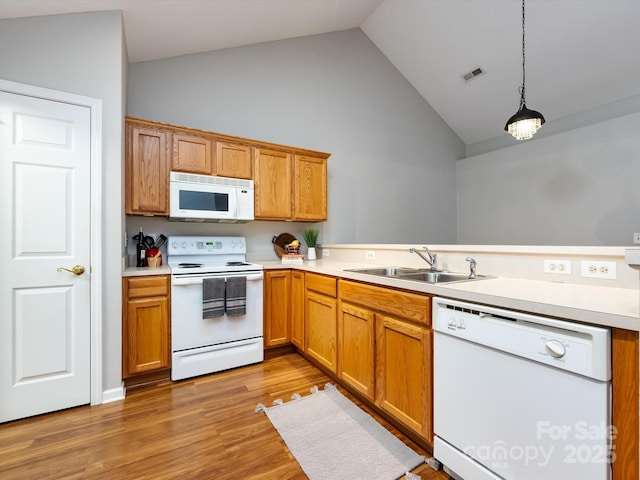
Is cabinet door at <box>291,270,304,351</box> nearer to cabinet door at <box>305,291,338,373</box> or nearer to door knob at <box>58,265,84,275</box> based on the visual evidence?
cabinet door at <box>305,291,338,373</box>

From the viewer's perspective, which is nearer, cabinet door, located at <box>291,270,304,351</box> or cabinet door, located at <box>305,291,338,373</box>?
cabinet door, located at <box>305,291,338,373</box>

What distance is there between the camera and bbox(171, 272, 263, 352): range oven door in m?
2.39

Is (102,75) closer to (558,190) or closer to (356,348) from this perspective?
(356,348)

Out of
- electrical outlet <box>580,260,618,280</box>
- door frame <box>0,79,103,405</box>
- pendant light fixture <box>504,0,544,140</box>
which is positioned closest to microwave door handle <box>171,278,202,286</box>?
door frame <box>0,79,103,405</box>

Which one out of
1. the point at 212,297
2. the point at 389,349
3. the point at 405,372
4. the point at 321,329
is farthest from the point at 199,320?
the point at 405,372

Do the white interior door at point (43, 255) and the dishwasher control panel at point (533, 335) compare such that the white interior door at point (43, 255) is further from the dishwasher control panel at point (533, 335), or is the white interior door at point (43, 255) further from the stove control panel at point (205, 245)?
the dishwasher control panel at point (533, 335)

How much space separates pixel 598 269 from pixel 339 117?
3.39m

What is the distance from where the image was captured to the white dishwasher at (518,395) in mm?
926

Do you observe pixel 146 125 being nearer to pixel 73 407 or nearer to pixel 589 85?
pixel 73 407

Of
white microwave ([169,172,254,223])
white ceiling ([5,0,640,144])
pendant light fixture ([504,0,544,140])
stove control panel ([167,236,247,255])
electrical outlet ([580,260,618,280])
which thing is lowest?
electrical outlet ([580,260,618,280])

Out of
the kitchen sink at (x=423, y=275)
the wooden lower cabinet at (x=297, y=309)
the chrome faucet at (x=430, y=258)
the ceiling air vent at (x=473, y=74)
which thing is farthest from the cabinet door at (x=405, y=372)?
the ceiling air vent at (x=473, y=74)

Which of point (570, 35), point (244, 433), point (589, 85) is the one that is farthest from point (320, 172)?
point (589, 85)

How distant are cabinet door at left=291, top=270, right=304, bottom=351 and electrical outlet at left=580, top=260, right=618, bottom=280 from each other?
1969 mm

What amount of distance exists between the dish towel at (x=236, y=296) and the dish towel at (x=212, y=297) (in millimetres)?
57
